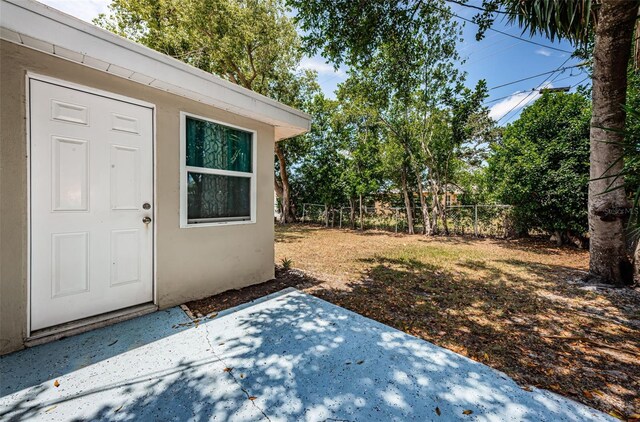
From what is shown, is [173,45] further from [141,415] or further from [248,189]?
[141,415]

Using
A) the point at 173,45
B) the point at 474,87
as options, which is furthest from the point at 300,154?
the point at 474,87

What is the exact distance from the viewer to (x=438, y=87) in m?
8.82

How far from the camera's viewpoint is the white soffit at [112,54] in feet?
5.82

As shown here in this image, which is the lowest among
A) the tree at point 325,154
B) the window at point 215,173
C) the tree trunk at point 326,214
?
the tree trunk at point 326,214

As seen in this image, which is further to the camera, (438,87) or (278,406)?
(438,87)

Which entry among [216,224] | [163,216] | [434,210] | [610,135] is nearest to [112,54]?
[163,216]

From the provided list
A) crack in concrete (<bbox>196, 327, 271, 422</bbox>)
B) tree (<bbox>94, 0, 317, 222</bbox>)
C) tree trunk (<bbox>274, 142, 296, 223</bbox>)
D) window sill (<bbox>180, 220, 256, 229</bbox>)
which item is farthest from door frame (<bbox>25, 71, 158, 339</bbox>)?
tree trunk (<bbox>274, 142, 296, 223</bbox>)

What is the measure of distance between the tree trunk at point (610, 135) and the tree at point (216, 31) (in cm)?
933

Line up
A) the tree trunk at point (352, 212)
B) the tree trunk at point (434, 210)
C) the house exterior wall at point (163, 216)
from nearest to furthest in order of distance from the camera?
the house exterior wall at point (163, 216) < the tree trunk at point (434, 210) < the tree trunk at point (352, 212)

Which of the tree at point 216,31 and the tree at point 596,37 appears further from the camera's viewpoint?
the tree at point 216,31

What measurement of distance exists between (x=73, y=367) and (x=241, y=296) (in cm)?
162

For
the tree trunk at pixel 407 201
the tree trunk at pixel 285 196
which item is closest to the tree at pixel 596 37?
the tree trunk at pixel 407 201

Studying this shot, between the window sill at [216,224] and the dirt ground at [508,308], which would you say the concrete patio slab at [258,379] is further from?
the window sill at [216,224]

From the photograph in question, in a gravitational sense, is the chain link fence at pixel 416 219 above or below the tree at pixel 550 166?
below
